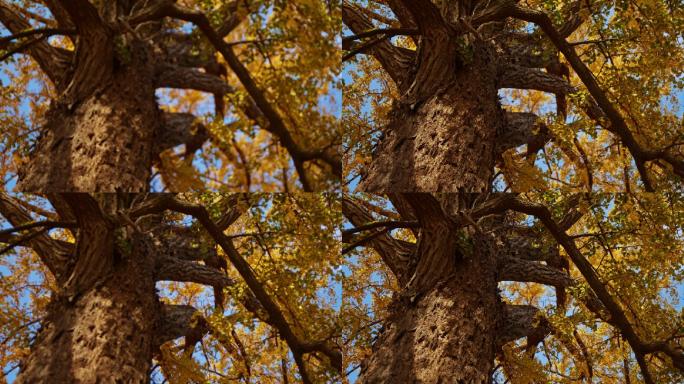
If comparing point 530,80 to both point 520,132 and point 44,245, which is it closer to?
point 520,132

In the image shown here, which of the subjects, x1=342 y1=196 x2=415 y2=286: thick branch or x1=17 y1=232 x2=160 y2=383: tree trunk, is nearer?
x1=17 y1=232 x2=160 y2=383: tree trunk

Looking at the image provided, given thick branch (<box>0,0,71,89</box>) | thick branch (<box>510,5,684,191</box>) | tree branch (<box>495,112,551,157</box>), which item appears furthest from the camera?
thick branch (<box>510,5,684,191</box>)

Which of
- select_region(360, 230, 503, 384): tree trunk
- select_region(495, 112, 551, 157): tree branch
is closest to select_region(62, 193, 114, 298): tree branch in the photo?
select_region(360, 230, 503, 384): tree trunk

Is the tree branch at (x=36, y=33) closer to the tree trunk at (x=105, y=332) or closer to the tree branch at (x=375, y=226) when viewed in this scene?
the tree trunk at (x=105, y=332)

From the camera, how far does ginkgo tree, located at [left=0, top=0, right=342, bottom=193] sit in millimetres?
2898

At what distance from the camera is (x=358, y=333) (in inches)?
133

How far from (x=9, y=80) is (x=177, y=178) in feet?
2.86

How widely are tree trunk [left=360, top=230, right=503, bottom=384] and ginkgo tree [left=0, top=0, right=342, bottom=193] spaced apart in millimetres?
836

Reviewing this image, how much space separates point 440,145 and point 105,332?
1.68 m

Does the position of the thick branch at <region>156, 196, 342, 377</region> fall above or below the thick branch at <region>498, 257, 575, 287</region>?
below

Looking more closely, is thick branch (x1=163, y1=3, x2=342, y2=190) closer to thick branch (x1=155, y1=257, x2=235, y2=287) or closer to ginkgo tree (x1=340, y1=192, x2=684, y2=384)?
ginkgo tree (x1=340, y1=192, x2=684, y2=384)

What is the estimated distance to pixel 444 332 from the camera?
10.7 feet

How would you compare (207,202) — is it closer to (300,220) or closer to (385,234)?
(300,220)

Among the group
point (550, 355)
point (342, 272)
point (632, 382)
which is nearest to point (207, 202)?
point (342, 272)
